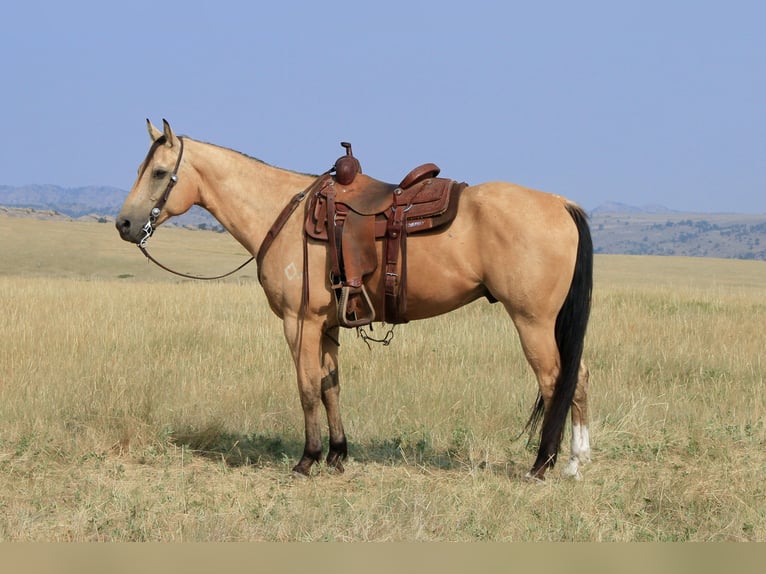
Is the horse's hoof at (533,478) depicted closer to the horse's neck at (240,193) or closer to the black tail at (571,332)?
the black tail at (571,332)

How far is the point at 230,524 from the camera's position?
15.7 feet

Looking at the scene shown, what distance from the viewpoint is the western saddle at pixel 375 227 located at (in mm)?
5562

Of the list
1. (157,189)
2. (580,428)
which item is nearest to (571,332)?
(580,428)

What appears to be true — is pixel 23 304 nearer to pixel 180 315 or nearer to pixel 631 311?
pixel 180 315

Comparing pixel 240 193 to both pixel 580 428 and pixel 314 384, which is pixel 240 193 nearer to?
pixel 314 384

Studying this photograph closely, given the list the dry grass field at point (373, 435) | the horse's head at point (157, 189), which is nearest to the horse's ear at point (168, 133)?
the horse's head at point (157, 189)

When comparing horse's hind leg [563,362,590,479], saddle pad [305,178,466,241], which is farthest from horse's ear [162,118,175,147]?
horse's hind leg [563,362,590,479]

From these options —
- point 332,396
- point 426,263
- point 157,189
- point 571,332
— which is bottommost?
point 332,396

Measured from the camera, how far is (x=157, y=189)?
596cm

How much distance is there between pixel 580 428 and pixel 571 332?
0.75 metres

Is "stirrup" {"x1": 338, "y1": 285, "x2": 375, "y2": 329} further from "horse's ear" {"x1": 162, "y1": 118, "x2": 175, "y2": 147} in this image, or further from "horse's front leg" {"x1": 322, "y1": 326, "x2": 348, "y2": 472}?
"horse's ear" {"x1": 162, "y1": 118, "x2": 175, "y2": 147}

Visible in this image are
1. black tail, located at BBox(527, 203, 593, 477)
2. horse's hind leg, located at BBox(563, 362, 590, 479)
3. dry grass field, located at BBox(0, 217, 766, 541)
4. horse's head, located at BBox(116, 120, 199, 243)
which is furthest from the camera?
horse's head, located at BBox(116, 120, 199, 243)

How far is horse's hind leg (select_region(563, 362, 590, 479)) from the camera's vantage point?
5.78 m

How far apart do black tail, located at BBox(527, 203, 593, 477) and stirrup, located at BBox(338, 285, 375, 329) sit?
135 centimetres
